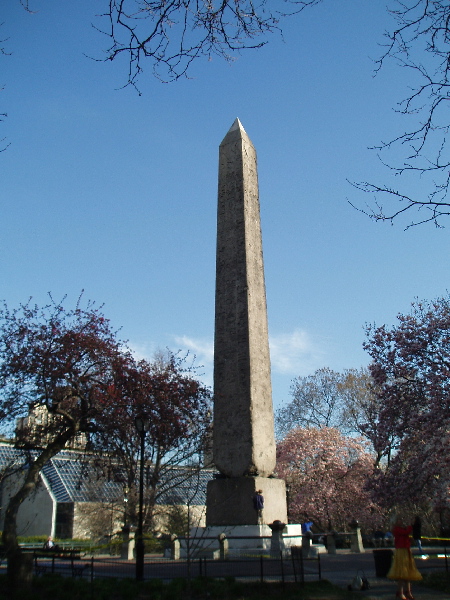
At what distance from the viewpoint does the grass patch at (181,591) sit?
834cm

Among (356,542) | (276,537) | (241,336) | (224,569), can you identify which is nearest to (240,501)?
(276,537)

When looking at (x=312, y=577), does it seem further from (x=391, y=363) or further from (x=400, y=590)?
(x=391, y=363)

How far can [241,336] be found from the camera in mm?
15086

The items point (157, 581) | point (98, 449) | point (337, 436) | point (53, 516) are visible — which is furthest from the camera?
point (337, 436)

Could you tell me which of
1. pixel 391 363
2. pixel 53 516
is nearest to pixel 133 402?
pixel 391 363

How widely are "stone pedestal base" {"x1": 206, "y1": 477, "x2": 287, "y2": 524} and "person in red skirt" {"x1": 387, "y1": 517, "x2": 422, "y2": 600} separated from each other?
5157 mm

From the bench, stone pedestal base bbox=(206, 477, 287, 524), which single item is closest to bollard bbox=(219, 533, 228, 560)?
stone pedestal base bbox=(206, 477, 287, 524)

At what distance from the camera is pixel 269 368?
15.4m

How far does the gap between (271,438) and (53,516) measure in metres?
21.3

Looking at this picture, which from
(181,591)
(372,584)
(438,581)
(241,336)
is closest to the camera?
(181,591)

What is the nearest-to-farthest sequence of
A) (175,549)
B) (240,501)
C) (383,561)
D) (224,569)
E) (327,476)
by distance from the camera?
(383,561), (224,569), (240,501), (175,549), (327,476)

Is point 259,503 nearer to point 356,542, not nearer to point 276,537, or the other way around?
point 276,537

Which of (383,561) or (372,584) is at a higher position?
(383,561)

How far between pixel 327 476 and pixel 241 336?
20.4 metres
